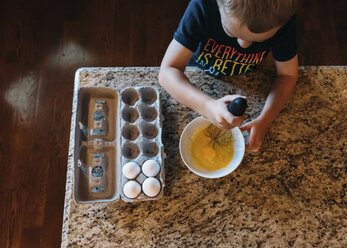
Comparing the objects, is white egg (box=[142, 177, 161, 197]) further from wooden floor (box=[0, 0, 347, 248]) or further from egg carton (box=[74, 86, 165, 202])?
wooden floor (box=[0, 0, 347, 248])

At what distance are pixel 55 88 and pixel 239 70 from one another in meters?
1.24

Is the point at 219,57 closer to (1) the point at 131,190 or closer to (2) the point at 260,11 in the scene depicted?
(2) the point at 260,11

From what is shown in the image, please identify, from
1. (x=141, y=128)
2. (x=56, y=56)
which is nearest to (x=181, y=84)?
(x=141, y=128)

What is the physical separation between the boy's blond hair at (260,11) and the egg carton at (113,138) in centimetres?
33

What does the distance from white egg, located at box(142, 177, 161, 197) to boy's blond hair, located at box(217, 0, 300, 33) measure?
17.1 inches

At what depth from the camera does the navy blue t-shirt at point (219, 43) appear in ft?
2.45

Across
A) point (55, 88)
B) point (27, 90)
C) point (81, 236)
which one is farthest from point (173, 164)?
point (27, 90)

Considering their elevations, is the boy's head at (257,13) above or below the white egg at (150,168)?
above

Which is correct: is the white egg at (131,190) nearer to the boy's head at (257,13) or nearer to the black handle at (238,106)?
the black handle at (238,106)

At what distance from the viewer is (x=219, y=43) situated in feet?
2.66

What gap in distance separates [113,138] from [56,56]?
1.23 meters

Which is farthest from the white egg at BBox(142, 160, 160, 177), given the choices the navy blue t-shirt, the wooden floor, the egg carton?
the wooden floor

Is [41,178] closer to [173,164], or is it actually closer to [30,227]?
[30,227]

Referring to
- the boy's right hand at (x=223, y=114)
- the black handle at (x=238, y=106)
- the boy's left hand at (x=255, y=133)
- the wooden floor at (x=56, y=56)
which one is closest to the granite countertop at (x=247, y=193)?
the boy's left hand at (x=255, y=133)
